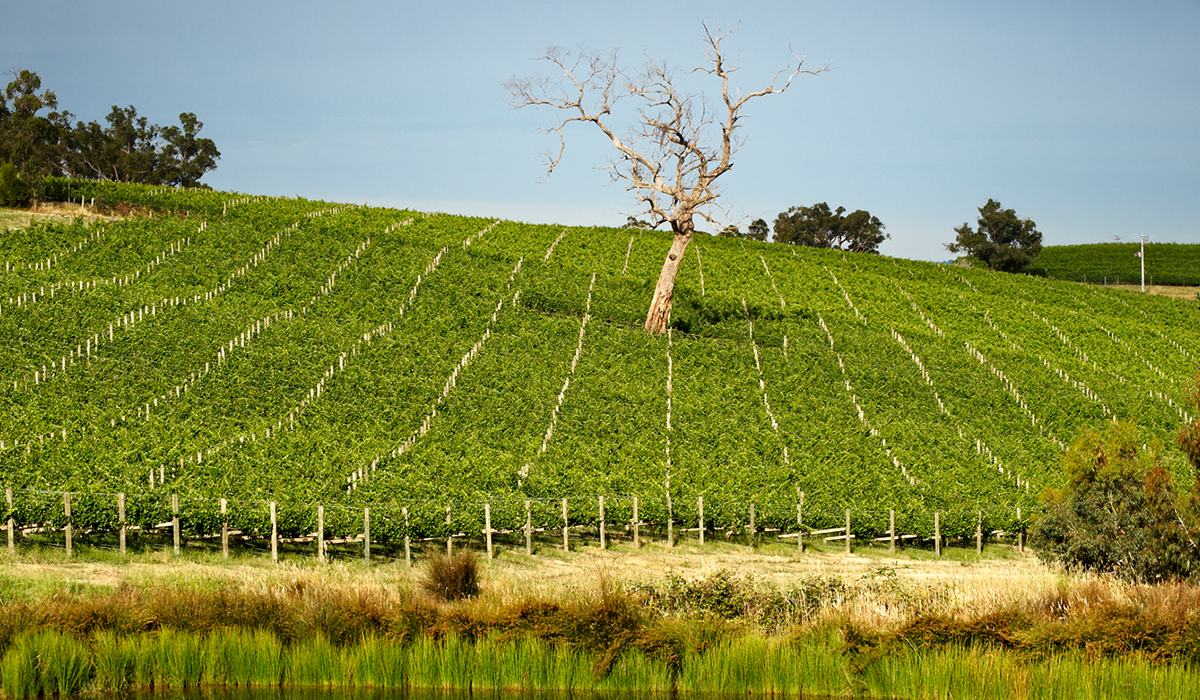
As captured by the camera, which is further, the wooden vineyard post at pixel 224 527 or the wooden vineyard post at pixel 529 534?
the wooden vineyard post at pixel 529 534

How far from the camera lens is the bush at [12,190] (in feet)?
189

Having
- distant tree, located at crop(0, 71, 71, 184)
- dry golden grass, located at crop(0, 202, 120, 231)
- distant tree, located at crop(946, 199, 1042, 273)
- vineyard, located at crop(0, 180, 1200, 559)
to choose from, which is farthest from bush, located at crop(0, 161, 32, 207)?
distant tree, located at crop(946, 199, 1042, 273)

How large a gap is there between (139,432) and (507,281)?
2495 centimetres

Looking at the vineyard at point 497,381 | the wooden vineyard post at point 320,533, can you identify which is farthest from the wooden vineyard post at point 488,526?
the wooden vineyard post at point 320,533

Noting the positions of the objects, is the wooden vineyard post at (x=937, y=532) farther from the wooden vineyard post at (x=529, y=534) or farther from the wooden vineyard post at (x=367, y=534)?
the wooden vineyard post at (x=367, y=534)

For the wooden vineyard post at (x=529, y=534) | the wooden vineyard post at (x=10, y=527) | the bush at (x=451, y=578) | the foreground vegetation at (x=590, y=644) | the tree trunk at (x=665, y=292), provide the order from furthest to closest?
1. the tree trunk at (x=665, y=292)
2. the wooden vineyard post at (x=529, y=534)
3. the wooden vineyard post at (x=10, y=527)
4. the bush at (x=451, y=578)
5. the foreground vegetation at (x=590, y=644)

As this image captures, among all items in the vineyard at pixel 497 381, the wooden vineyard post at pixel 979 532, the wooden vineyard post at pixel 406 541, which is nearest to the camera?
the wooden vineyard post at pixel 406 541

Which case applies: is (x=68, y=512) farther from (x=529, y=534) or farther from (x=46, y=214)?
(x=46, y=214)

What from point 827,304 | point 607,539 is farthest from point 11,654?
point 827,304

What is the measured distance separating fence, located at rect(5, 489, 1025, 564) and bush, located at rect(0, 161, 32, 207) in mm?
45665

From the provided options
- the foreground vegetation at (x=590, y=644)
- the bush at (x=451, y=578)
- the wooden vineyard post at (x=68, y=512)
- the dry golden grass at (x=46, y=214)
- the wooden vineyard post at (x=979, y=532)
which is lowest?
the wooden vineyard post at (x=979, y=532)

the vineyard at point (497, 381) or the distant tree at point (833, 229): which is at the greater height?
the distant tree at point (833, 229)

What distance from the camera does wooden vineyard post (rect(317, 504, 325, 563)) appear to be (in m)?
21.0

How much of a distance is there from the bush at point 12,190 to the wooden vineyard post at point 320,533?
158 ft
